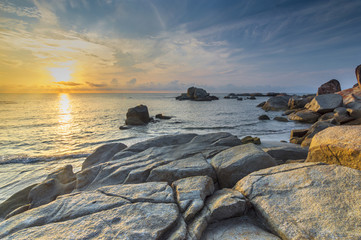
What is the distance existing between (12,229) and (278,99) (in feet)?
132

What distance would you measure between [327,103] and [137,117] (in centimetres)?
2142

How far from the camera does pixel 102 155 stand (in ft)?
26.4

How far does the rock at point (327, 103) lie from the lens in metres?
17.5

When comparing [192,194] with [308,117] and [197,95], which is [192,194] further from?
[197,95]

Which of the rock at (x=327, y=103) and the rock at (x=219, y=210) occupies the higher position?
the rock at (x=327, y=103)

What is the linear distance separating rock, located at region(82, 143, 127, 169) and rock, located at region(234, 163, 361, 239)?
252 inches

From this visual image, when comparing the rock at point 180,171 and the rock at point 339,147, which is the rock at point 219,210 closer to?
the rock at point 180,171

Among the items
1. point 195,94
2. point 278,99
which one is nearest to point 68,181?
point 278,99

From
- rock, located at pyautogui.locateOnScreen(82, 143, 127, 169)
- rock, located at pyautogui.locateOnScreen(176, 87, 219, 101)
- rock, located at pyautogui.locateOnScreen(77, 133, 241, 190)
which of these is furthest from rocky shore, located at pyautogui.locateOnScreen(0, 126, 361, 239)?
rock, located at pyautogui.locateOnScreen(176, 87, 219, 101)

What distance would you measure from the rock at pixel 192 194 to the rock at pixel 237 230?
0.34 meters

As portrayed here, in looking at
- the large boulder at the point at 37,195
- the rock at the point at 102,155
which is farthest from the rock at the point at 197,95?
the large boulder at the point at 37,195

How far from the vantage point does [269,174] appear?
3.40 meters

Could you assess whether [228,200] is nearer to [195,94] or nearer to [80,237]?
[80,237]

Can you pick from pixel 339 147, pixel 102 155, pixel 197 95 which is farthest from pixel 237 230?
pixel 197 95
